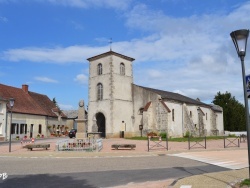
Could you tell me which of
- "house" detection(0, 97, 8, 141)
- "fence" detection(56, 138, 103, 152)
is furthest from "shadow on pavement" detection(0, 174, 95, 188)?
"house" detection(0, 97, 8, 141)

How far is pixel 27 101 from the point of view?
4528 centimetres

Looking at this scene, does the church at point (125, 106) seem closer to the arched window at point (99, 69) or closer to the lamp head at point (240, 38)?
the arched window at point (99, 69)

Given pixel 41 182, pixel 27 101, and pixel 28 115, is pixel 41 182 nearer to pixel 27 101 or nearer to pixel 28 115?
pixel 28 115

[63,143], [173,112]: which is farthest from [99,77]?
[63,143]

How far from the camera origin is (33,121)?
1695 inches

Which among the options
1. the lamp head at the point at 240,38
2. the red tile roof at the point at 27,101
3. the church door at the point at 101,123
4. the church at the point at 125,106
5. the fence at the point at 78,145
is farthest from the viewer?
the red tile roof at the point at 27,101

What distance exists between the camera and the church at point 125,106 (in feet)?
123

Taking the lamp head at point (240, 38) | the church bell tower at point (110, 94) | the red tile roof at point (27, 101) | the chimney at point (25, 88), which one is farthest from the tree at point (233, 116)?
the lamp head at point (240, 38)

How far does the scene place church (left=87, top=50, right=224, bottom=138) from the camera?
37500 millimetres

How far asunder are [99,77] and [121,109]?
5658 millimetres

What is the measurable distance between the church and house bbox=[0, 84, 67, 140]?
31.3ft

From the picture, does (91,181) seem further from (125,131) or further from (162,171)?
(125,131)

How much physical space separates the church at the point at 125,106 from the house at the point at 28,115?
31.3ft

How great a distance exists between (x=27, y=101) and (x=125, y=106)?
17.0 m
